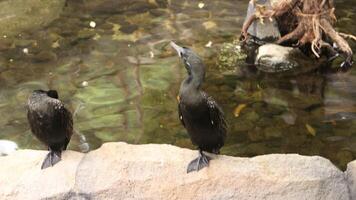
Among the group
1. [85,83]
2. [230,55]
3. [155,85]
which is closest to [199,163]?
[155,85]

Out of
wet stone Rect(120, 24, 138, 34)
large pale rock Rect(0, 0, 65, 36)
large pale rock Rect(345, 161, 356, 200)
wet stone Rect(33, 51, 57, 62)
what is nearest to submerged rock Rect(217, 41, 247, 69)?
wet stone Rect(120, 24, 138, 34)

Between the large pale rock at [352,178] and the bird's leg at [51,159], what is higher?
the large pale rock at [352,178]

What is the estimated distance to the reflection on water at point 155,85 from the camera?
5.95 m

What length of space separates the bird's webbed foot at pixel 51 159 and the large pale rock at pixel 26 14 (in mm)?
4979

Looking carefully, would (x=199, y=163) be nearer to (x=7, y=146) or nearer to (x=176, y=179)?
(x=176, y=179)

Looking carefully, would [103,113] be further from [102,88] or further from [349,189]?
[349,189]

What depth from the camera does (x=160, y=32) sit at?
28.1ft

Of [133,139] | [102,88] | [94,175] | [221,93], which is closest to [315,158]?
[94,175]

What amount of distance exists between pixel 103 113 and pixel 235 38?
272 centimetres

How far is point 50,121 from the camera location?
405 centimetres

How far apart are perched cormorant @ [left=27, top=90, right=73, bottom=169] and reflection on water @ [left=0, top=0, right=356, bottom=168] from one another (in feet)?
5.41

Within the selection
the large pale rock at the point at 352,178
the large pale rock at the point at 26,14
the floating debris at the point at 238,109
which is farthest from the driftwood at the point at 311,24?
the large pale rock at the point at 352,178

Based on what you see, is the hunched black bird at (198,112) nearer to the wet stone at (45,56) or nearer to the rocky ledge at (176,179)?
the rocky ledge at (176,179)

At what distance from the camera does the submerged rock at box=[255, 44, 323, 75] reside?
7383 mm
